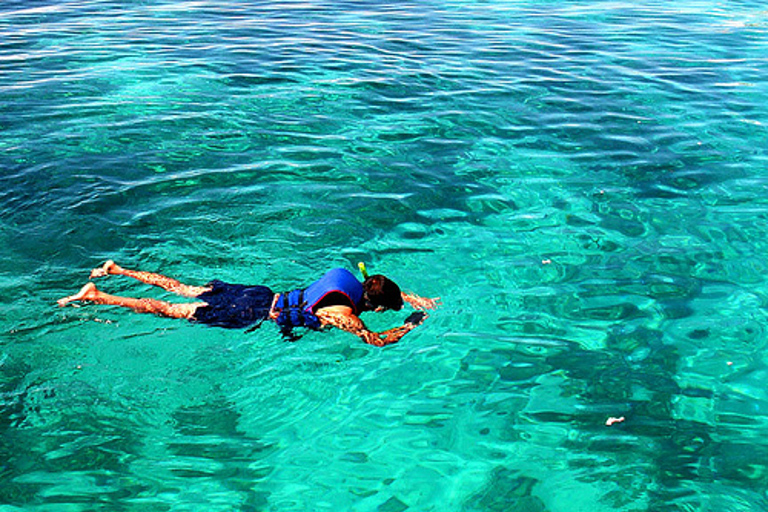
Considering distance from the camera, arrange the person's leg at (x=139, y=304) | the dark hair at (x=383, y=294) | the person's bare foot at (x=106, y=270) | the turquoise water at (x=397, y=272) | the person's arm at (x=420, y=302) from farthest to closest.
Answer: the person's bare foot at (x=106, y=270) < the person's arm at (x=420, y=302) < the person's leg at (x=139, y=304) < the dark hair at (x=383, y=294) < the turquoise water at (x=397, y=272)

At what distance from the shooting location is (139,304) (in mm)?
6320

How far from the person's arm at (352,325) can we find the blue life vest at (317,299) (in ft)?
0.21

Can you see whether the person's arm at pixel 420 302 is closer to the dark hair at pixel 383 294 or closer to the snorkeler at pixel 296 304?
the snorkeler at pixel 296 304

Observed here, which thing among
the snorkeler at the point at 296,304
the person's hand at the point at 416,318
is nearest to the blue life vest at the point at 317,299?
the snorkeler at the point at 296,304

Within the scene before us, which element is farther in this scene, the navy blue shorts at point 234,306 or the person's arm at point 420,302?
the person's arm at point 420,302

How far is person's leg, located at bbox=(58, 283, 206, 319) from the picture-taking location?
20.6 ft

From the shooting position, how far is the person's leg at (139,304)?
20.6 feet

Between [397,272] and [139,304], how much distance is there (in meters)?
2.51

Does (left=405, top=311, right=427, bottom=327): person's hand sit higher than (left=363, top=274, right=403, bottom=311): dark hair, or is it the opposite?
(left=363, top=274, right=403, bottom=311): dark hair

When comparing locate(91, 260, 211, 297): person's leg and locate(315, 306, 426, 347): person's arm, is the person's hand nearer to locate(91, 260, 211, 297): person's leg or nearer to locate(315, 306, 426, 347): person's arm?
locate(315, 306, 426, 347): person's arm

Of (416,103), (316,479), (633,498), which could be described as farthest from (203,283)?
(416,103)

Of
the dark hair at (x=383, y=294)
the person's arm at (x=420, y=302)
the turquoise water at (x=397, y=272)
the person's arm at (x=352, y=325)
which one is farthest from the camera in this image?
the person's arm at (x=420, y=302)

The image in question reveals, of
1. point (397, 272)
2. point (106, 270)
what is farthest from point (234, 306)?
point (397, 272)

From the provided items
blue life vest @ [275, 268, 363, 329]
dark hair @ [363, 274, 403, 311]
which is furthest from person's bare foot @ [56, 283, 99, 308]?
dark hair @ [363, 274, 403, 311]
